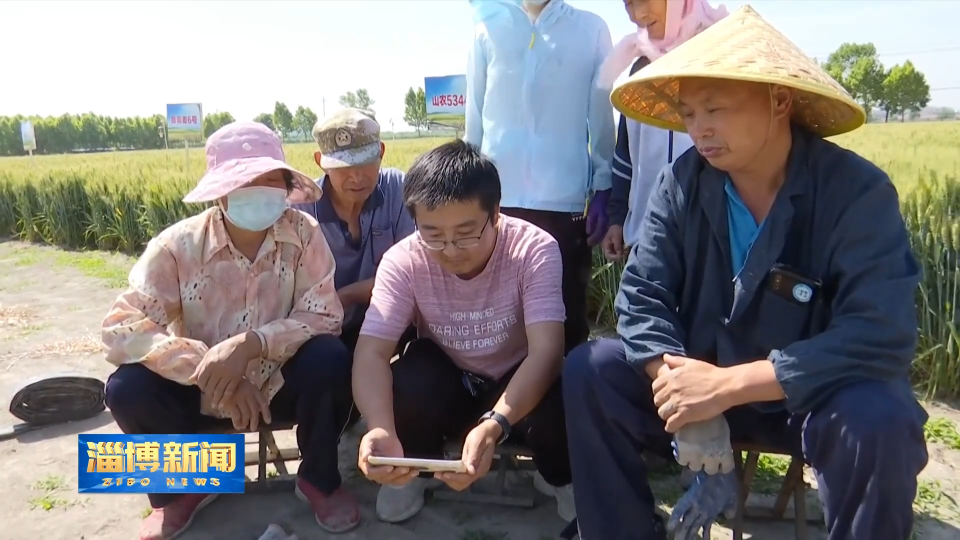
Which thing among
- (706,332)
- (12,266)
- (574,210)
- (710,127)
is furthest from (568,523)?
(12,266)

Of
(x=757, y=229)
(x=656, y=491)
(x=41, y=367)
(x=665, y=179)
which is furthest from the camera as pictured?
(x=41, y=367)

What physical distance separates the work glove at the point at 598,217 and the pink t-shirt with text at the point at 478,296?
1.86 feet

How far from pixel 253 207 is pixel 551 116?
3.97 feet

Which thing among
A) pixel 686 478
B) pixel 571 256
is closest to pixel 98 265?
pixel 571 256

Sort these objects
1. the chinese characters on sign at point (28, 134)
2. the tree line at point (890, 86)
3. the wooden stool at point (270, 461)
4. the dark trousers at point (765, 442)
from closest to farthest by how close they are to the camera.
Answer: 1. the dark trousers at point (765, 442)
2. the wooden stool at point (270, 461)
3. the chinese characters on sign at point (28, 134)
4. the tree line at point (890, 86)

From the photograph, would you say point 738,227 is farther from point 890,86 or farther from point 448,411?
point 890,86

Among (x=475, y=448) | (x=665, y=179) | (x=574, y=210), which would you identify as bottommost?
(x=475, y=448)

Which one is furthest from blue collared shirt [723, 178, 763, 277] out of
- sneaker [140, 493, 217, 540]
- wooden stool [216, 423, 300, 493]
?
sneaker [140, 493, 217, 540]

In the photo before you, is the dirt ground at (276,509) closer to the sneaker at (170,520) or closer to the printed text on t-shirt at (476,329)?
the sneaker at (170,520)

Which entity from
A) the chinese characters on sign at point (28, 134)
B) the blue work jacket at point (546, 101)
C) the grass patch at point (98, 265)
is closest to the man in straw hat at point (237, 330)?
the blue work jacket at point (546, 101)

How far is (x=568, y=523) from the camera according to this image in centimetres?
258

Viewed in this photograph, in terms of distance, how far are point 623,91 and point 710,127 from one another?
47cm

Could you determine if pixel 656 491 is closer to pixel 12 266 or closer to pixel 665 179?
pixel 665 179

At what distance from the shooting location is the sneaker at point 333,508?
101 inches
